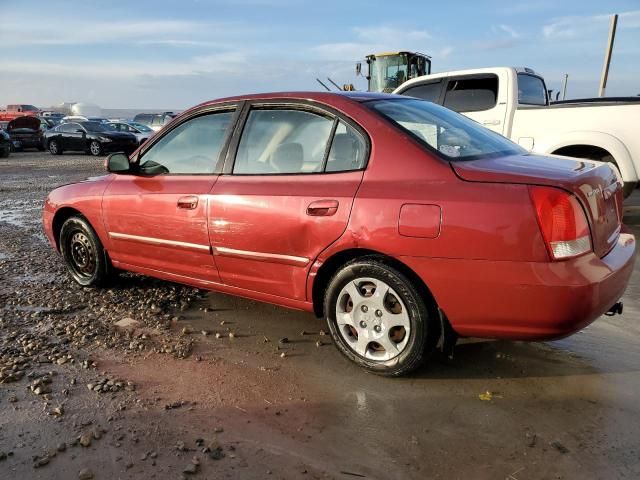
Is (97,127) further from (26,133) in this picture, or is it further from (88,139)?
(26,133)

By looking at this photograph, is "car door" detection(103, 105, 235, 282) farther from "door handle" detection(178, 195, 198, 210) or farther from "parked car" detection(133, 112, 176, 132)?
"parked car" detection(133, 112, 176, 132)

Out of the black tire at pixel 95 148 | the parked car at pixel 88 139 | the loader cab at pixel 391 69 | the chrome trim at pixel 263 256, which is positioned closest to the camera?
the chrome trim at pixel 263 256

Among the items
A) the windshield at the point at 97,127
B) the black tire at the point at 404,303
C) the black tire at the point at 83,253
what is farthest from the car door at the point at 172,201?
the windshield at the point at 97,127

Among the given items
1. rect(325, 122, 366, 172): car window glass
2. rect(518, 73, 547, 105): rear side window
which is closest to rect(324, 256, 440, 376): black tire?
rect(325, 122, 366, 172): car window glass

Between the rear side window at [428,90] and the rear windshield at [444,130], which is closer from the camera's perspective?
the rear windshield at [444,130]

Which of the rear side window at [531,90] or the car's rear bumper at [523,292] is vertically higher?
the rear side window at [531,90]

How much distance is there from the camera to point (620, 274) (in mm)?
Result: 2754

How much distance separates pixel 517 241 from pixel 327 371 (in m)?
1.35

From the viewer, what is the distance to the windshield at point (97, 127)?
21.8m

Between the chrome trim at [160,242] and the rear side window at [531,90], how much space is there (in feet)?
19.5

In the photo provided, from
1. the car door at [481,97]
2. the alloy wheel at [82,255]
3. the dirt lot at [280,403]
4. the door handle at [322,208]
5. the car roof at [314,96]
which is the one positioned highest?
the car door at [481,97]

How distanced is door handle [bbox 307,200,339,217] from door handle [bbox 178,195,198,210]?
96cm

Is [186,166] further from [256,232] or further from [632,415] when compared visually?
[632,415]

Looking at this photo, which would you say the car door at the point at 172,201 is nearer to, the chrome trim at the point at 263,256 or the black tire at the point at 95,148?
the chrome trim at the point at 263,256
